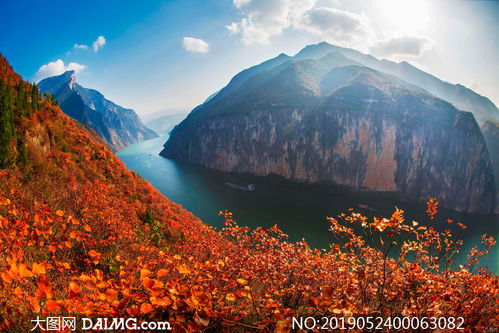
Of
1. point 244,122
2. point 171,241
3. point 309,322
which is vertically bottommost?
point 171,241

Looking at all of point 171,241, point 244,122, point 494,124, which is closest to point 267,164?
point 244,122

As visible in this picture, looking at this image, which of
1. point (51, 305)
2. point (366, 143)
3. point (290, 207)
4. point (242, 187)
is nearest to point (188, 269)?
point (51, 305)

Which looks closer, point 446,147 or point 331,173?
point 446,147

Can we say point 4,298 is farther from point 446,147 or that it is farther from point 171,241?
point 446,147

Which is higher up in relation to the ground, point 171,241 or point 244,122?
point 244,122

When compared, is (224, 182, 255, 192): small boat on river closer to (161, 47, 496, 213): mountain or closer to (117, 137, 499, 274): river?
(117, 137, 499, 274): river

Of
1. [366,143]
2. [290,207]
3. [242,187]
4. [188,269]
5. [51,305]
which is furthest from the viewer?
[366,143]

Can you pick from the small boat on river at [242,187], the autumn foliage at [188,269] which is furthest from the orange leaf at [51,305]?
the small boat on river at [242,187]

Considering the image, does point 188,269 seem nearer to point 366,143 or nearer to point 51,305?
point 51,305
